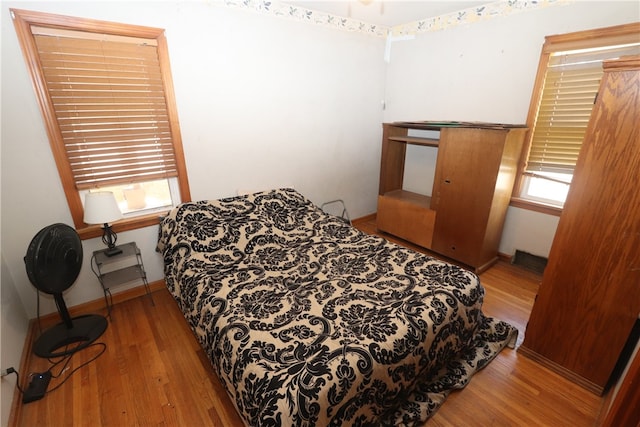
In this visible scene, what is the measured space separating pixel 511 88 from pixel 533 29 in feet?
1.48

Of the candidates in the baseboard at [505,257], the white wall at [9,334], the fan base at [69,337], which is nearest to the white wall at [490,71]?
the baseboard at [505,257]

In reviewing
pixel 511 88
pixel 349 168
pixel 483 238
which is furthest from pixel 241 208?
pixel 511 88

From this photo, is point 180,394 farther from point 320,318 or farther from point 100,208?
point 100,208

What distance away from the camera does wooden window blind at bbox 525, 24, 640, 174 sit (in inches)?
81.7

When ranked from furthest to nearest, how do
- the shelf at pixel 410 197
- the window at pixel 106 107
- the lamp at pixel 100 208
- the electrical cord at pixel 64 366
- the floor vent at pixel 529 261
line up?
the shelf at pixel 410 197, the floor vent at pixel 529 261, the lamp at pixel 100 208, the window at pixel 106 107, the electrical cord at pixel 64 366

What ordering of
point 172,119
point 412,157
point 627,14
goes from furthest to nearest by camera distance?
point 412,157, point 172,119, point 627,14

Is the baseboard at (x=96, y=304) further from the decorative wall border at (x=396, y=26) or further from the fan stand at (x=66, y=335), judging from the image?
the decorative wall border at (x=396, y=26)

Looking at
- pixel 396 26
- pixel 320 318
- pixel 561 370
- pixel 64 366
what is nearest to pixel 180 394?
pixel 64 366

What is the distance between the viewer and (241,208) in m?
2.44

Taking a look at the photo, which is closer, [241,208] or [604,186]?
[604,186]

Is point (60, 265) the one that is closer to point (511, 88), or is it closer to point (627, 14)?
point (511, 88)

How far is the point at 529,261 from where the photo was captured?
280cm

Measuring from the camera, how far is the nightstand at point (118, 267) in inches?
83.5

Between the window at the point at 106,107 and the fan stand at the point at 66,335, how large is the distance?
0.59 m
